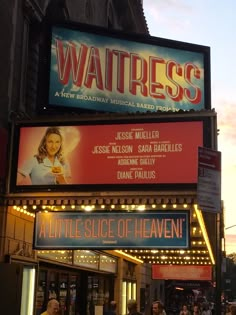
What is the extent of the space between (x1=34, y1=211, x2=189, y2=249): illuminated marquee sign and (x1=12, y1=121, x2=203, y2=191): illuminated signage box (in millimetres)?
834

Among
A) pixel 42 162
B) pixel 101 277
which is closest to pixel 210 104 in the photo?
pixel 42 162

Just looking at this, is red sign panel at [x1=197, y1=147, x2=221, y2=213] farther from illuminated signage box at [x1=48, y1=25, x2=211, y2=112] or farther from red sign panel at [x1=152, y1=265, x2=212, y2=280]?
red sign panel at [x1=152, y1=265, x2=212, y2=280]

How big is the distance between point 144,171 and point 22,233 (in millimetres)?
3624

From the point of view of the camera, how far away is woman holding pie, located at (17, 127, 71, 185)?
39.5 feet

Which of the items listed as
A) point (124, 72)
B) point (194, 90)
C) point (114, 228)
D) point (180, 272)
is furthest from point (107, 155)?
point (180, 272)

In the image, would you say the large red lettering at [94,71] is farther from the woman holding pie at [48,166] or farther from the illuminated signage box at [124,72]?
the woman holding pie at [48,166]

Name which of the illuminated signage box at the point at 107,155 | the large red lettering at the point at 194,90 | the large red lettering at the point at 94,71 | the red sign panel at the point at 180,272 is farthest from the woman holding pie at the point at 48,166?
the red sign panel at the point at 180,272

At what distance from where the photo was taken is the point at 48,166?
12148 mm

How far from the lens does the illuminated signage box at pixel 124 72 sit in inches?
585

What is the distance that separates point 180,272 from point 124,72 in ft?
46.1

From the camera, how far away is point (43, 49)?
50.8ft

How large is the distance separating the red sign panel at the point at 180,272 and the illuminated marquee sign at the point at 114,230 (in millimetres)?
15427

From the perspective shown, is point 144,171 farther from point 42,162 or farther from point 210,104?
point 210,104

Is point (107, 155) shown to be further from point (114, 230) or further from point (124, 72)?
point (124, 72)
